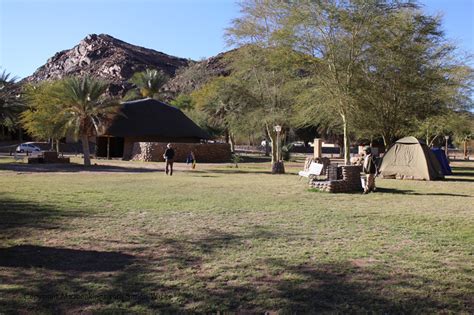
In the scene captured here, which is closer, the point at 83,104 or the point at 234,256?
the point at 234,256

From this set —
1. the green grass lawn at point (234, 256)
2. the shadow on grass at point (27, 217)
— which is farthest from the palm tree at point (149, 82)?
the shadow on grass at point (27, 217)

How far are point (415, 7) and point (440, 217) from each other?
48.7 ft

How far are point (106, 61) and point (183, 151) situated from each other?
374 ft

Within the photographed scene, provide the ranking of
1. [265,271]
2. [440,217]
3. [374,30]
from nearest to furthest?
[265,271] < [440,217] < [374,30]

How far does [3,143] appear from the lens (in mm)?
62188

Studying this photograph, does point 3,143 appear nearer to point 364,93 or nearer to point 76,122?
point 76,122

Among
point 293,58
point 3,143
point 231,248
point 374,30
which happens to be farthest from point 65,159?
point 3,143

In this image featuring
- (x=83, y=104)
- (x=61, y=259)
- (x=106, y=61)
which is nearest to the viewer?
(x=61, y=259)

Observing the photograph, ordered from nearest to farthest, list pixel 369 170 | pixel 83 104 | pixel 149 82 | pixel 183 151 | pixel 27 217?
pixel 27 217 → pixel 369 170 → pixel 83 104 → pixel 183 151 → pixel 149 82

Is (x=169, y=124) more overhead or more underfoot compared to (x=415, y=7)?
more underfoot

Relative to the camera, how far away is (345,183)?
14883mm

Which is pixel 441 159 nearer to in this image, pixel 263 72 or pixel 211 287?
pixel 263 72

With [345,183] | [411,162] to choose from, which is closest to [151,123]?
[411,162]

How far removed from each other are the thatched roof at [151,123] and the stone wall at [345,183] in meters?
28.2
